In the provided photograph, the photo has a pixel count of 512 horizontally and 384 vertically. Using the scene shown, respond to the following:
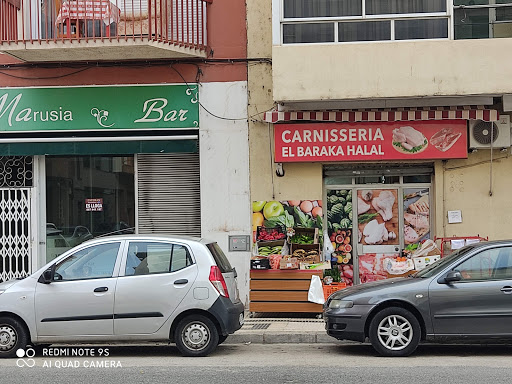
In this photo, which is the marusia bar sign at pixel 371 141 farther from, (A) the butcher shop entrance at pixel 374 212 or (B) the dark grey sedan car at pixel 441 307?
(B) the dark grey sedan car at pixel 441 307

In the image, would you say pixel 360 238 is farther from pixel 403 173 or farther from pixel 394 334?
pixel 394 334

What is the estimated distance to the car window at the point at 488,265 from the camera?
1000cm

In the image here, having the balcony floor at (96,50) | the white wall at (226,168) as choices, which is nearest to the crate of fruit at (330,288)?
the white wall at (226,168)

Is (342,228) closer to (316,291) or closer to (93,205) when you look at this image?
(316,291)

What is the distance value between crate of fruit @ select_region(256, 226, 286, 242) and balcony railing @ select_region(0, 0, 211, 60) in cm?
365

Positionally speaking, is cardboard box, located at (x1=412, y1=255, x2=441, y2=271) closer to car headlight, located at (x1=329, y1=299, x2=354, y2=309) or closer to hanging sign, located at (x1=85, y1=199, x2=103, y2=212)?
car headlight, located at (x1=329, y1=299, x2=354, y2=309)

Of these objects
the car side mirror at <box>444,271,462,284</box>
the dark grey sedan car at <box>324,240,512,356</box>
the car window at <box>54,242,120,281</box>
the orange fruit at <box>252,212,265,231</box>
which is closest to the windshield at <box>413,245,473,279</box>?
the dark grey sedan car at <box>324,240,512,356</box>

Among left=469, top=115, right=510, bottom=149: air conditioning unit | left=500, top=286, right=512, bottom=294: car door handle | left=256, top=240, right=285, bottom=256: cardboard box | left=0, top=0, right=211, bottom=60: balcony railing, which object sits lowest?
left=500, top=286, right=512, bottom=294: car door handle

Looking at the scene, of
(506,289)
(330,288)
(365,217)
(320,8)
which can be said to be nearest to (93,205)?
(330,288)

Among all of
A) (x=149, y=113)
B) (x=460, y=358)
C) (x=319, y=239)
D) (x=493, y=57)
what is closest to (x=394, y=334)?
(x=460, y=358)

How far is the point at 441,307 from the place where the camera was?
987 centimetres

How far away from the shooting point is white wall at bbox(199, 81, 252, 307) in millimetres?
14852

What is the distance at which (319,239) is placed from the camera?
47.9ft

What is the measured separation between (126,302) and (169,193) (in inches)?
215
